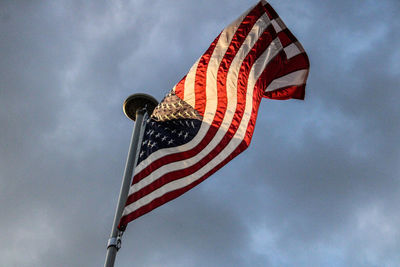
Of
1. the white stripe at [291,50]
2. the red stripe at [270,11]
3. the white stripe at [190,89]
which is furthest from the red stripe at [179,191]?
the red stripe at [270,11]

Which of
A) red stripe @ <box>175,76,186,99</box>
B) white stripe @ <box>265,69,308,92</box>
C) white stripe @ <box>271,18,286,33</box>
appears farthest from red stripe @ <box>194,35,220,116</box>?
white stripe @ <box>265,69,308,92</box>

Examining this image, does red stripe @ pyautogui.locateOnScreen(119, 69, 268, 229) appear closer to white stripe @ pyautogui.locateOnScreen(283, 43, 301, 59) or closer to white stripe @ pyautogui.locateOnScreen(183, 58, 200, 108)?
white stripe @ pyautogui.locateOnScreen(183, 58, 200, 108)

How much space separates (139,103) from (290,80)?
4.27 m

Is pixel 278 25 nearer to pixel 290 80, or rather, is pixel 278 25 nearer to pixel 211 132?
pixel 290 80

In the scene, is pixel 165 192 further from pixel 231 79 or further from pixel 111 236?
pixel 231 79

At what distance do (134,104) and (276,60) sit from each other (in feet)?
12.4

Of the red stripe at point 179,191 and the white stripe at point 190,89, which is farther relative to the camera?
the white stripe at point 190,89

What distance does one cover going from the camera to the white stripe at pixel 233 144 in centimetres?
917

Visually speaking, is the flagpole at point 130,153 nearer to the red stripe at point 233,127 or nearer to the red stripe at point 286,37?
the red stripe at point 233,127

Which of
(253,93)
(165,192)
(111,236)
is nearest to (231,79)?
(253,93)

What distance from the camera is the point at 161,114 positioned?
35.8ft

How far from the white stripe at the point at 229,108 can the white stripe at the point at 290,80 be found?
1367 millimetres

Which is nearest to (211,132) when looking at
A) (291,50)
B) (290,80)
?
(290,80)

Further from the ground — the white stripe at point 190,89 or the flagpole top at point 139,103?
the white stripe at point 190,89
